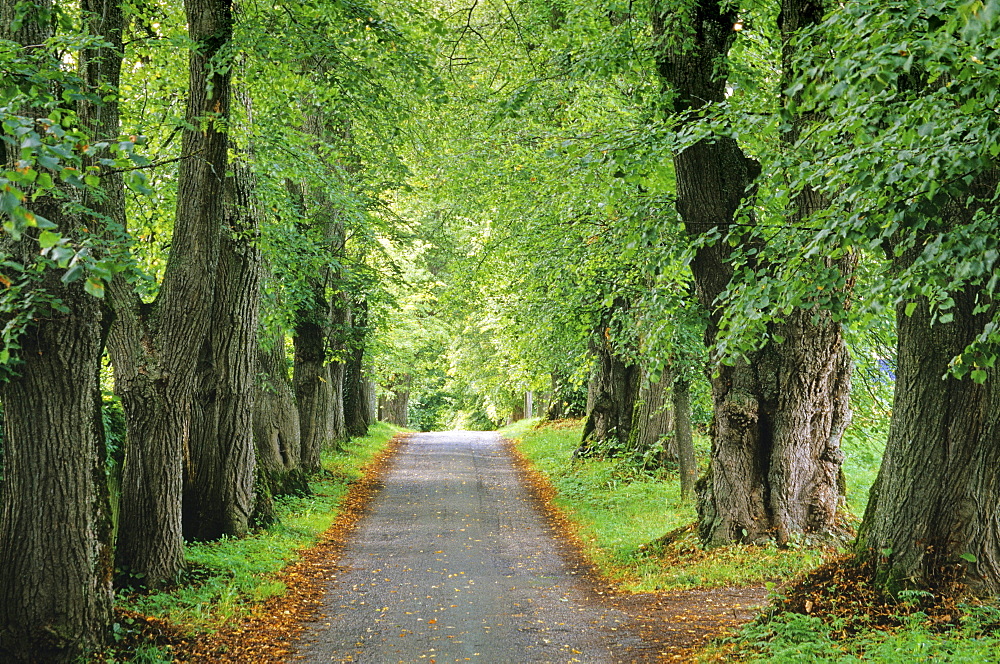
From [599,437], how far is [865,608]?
13721mm

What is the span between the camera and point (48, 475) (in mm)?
6312

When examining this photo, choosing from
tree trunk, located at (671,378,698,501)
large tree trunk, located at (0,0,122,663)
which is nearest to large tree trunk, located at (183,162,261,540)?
large tree trunk, located at (0,0,122,663)

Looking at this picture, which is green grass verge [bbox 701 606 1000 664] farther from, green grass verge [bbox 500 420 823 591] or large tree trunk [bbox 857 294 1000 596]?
green grass verge [bbox 500 420 823 591]

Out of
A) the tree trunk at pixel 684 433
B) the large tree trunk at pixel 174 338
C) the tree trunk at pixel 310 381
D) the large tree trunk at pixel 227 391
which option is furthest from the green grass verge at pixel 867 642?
the tree trunk at pixel 310 381

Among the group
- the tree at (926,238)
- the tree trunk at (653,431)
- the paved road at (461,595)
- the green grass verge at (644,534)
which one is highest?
the tree at (926,238)

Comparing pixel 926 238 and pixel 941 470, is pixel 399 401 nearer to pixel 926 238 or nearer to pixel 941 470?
pixel 941 470

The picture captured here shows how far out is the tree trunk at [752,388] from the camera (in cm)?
991

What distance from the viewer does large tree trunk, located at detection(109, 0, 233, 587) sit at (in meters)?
8.59

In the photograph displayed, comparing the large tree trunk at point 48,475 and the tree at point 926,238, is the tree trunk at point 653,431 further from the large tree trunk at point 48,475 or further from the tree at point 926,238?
the large tree trunk at point 48,475

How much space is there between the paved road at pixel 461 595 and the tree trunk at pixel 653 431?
109 inches

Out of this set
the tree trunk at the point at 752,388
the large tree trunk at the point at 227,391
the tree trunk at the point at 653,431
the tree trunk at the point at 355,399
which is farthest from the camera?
the tree trunk at the point at 355,399

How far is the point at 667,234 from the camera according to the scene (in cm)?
1144

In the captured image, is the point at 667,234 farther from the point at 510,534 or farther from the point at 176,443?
the point at 176,443

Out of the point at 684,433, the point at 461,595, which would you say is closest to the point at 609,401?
the point at 684,433
